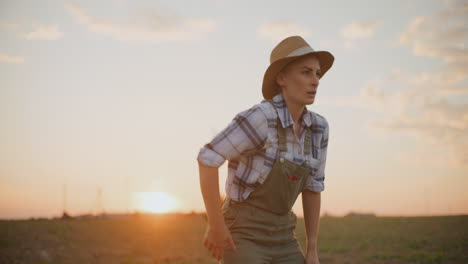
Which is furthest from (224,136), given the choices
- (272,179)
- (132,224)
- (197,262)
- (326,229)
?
(326,229)

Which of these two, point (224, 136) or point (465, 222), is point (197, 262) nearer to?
point (224, 136)

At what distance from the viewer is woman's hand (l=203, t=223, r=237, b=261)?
9.72ft

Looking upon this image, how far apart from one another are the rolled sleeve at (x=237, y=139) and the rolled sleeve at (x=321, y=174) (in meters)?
0.66

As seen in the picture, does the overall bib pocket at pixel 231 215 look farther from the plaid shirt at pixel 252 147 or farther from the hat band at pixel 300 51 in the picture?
the hat band at pixel 300 51

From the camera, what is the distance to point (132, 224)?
15578 mm

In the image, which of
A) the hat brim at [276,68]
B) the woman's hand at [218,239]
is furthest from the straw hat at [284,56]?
the woman's hand at [218,239]

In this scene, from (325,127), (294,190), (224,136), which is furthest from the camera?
(325,127)

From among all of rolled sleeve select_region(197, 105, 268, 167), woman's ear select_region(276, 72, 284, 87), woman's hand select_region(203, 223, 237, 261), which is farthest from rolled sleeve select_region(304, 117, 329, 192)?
woman's hand select_region(203, 223, 237, 261)

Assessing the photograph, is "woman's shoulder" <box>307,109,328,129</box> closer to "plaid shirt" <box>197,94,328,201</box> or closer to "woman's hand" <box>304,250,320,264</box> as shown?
"plaid shirt" <box>197,94,328,201</box>

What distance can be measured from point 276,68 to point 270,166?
2.72ft

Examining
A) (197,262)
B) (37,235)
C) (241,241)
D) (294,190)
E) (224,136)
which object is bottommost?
(197,262)

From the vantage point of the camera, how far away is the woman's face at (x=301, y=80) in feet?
10.9

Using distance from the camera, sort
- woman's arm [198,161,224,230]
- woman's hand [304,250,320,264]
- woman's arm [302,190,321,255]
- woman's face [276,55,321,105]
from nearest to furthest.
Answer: woman's arm [198,161,224,230], woman's face [276,55,321,105], woman's hand [304,250,320,264], woman's arm [302,190,321,255]

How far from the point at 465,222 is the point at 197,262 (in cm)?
1053
